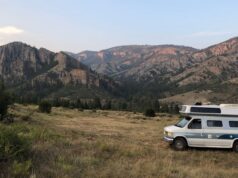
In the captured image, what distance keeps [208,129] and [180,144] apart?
1.51 meters

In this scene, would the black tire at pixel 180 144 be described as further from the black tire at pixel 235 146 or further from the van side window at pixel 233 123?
the van side window at pixel 233 123

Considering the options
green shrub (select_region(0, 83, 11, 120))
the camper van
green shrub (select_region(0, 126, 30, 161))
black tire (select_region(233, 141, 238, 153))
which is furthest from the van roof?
green shrub (select_region(0, 83, 11, 120))

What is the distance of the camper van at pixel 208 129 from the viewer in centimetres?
1819

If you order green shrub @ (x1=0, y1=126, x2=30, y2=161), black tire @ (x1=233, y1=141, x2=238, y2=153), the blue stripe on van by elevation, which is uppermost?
green shrub @ (x1=0, y1=126, x2=30, y2=161)

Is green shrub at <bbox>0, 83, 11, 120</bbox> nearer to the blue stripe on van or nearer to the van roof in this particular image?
the van roof

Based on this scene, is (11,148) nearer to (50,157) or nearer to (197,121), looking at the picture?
(50,157)

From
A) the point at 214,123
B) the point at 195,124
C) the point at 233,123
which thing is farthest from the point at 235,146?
the point at 195,124

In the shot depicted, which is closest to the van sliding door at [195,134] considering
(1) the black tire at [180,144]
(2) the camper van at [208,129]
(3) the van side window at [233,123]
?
(2) the camper van at [208,129]

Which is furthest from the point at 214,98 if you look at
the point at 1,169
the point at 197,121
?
the point at 1,169

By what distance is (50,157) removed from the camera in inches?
424

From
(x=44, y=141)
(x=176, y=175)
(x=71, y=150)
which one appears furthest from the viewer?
(x=44, y=141)

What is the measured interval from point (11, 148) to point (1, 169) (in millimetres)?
1002

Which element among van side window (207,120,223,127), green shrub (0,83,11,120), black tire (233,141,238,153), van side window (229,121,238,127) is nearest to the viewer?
black tire (233,141,238,153)

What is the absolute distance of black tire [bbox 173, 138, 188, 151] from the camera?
18391mm
